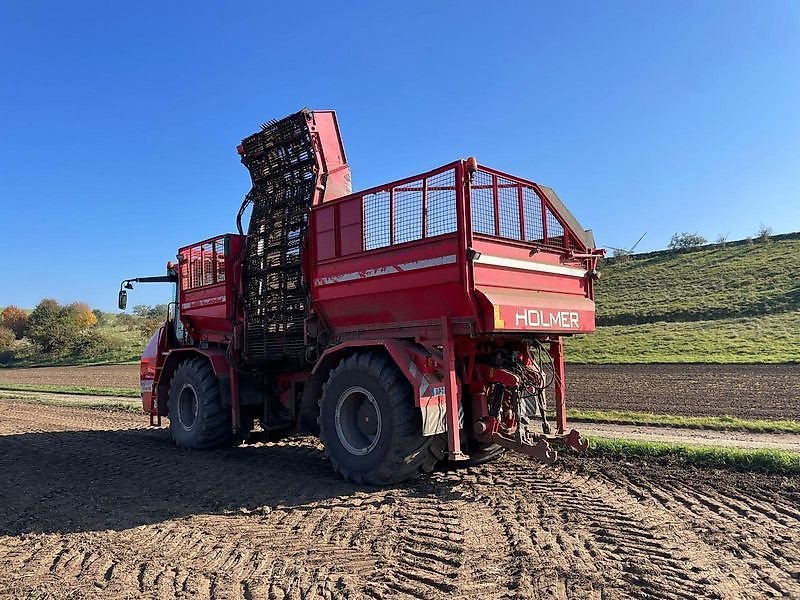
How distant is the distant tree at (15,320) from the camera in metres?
63.5

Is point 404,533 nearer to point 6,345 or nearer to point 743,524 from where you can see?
point 743,524

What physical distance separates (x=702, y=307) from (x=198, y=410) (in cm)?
2899

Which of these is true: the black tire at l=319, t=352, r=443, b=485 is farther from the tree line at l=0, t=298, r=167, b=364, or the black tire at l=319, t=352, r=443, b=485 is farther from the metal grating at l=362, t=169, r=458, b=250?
the tree line at l=0, t=298, r=167, b=364

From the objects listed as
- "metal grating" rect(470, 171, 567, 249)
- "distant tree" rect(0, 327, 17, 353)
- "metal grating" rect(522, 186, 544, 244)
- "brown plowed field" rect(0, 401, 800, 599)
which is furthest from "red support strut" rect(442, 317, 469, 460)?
"distant tree" rect(0, 327, 17, 353)

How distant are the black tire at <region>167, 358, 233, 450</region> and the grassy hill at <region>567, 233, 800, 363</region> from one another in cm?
1626

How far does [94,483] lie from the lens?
22.7ft

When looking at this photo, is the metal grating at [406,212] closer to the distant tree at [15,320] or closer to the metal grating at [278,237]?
the metal grating at [278,237]

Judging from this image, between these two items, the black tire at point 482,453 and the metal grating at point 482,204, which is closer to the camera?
the metal grating at point 482,204

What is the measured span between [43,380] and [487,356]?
29.0 metres

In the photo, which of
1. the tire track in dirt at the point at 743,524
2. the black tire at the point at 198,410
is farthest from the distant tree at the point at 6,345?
the tire track in dirt at the point at 743,524

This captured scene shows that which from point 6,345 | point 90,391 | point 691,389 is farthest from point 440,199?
point 6,345

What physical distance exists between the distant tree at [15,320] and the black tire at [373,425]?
66.6 metres

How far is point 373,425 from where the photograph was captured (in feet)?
21.7

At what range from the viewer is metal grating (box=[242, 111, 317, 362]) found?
25.6ft
